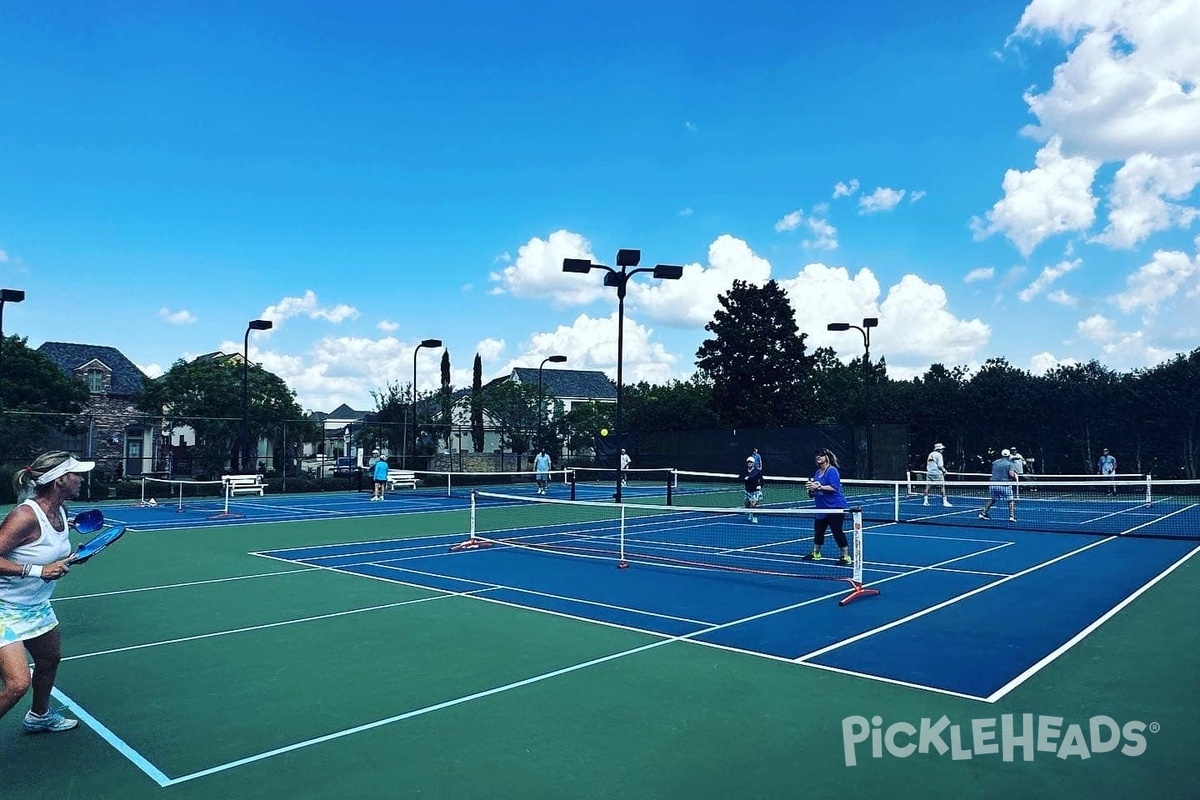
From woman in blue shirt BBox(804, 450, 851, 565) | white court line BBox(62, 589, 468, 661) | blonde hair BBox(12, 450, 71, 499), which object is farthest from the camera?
woman in blue shirt BBox(804, 450, 851, 565)

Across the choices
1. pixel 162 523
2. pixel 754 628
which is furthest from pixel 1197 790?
pixel 162 523

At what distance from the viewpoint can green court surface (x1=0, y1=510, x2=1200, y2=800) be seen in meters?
4.70

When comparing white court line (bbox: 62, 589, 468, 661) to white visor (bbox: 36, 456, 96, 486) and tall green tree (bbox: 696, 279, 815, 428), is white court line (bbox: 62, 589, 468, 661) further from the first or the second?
tall green tree (bbox: 696, 279, 815, 428)

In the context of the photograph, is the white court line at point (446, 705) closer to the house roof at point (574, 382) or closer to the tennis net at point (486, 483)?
the tennis net at point (486, 483)

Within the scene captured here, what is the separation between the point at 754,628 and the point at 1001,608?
10.4 feet

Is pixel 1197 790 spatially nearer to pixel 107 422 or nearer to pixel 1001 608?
pixel 1001 608

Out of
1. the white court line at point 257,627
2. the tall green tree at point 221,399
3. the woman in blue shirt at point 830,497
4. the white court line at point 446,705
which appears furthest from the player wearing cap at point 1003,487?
the tall green tree at point 221,399

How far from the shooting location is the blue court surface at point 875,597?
24.3 feet

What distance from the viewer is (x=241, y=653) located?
7.66 metres

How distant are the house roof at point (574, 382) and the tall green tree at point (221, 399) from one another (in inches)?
1723

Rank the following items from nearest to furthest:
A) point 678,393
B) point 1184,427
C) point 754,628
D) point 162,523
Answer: point 754,628 < point 162,523 < point 1184,427 < point 678,393

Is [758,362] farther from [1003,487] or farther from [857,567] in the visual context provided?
[857,567]

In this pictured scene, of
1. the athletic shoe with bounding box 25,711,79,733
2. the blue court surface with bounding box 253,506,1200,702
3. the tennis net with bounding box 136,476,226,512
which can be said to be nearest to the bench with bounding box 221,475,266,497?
the tennis net with bounding box 136,476,226,512

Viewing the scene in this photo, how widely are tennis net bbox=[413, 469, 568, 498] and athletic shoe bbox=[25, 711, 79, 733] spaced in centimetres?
2544
